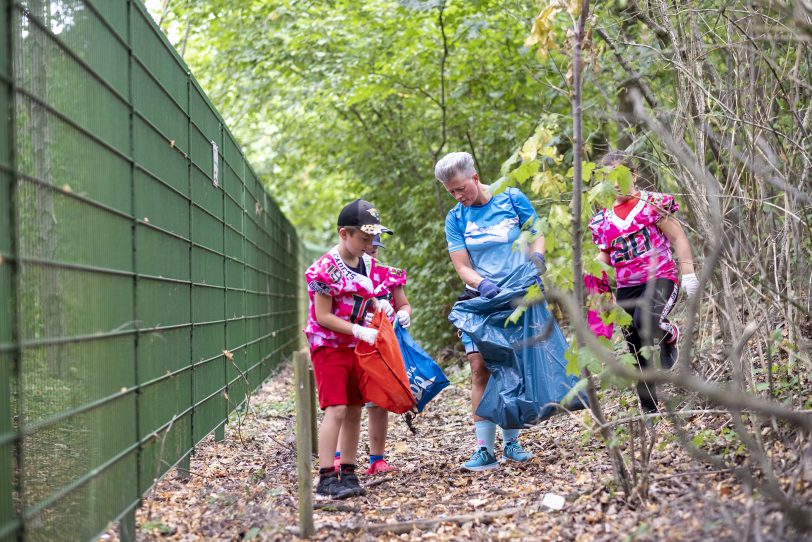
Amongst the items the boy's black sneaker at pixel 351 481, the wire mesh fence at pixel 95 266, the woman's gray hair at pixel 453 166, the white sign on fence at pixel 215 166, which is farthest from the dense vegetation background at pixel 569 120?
the white sign on fence at pixel 215 166

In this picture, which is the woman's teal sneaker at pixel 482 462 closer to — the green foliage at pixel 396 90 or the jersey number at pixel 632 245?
the jersey number at pixel 632 245

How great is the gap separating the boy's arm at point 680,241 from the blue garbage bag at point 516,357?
31.4 inches

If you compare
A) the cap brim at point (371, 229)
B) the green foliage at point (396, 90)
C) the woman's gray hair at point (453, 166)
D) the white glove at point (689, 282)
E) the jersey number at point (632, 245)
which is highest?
the green foliage at point (396, 90)

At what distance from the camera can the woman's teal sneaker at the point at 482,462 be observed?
4859 mm

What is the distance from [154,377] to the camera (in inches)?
152

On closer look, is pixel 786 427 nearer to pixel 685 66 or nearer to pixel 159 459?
pixel 685 66

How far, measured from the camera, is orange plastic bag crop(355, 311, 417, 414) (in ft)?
14.9

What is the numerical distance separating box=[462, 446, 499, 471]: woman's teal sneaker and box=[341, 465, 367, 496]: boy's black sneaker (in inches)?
28.1

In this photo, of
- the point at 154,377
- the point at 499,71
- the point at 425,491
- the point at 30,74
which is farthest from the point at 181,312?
the point at 499,71

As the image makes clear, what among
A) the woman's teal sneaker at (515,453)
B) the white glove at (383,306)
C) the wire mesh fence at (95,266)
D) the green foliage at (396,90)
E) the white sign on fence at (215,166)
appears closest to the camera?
the wire mesh fence at (95,266)

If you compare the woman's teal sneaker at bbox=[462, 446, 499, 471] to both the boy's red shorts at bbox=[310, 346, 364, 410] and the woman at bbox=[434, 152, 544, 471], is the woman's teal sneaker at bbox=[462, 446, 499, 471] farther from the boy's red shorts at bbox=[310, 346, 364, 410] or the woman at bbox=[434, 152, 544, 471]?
the boy's red shorts at bbox=[310, 346, 364, 410]

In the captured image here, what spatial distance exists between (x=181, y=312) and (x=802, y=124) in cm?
316

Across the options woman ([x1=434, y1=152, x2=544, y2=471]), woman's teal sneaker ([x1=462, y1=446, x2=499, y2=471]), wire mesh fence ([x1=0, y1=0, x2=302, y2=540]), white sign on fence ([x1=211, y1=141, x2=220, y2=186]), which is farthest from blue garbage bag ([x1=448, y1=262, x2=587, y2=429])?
white sign on fence ([x1=211, y1=141, x2=220, y2=186])

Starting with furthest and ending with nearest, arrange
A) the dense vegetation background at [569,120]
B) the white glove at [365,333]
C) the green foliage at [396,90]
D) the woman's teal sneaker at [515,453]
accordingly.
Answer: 1. the green foliage at [396,90]
2. the woman's teal sneaker at [515,453]
3. the white glove at [365,333]
4. the dense vegetation background at [569,120]
